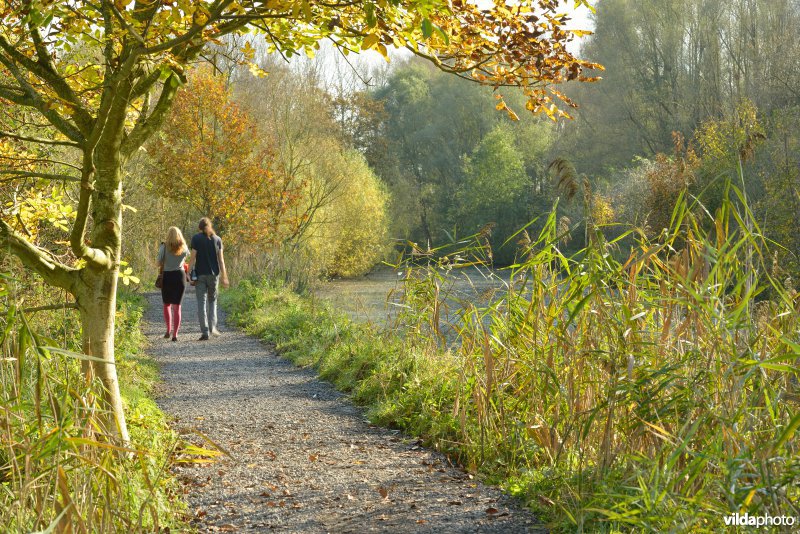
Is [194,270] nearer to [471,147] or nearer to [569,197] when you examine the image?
[569,197]

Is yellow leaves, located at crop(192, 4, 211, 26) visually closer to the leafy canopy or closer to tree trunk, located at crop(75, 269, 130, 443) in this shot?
the leafy canopy

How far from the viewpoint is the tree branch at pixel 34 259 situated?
13.9 feet

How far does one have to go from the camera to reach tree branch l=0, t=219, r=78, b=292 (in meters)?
4.24

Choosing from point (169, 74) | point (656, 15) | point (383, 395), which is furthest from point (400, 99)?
point (169, 74)

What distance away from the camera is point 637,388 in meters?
4.00

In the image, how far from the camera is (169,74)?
4270mm

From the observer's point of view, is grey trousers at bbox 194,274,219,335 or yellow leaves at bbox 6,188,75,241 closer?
yellow leaves at bbox 6,188,75,241

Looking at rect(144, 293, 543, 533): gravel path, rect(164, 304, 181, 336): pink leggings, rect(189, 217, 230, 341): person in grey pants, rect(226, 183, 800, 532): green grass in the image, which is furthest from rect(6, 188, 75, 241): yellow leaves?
rect(164, 304, 181, 336): pink leggings

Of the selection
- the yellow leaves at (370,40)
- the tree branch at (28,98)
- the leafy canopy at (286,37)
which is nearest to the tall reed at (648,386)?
the leafy canopy at (286,37)

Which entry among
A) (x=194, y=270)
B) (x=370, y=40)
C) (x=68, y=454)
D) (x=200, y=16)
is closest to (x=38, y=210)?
(x=200, y=16)

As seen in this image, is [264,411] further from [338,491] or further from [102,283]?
[102,283]

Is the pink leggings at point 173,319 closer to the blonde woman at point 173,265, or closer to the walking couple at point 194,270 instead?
the walking couple at point 194,270

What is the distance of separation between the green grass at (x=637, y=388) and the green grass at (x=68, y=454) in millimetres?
1989

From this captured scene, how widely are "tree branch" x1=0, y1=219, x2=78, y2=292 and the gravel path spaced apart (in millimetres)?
1402
